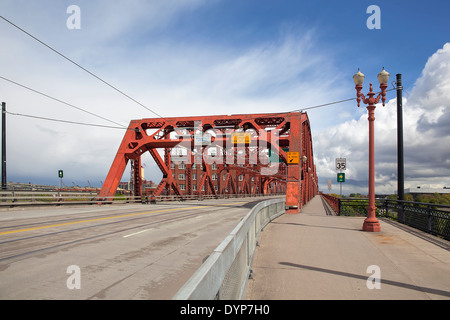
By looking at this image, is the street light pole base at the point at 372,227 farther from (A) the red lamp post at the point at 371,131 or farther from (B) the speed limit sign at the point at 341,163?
(B) the speed limit sign at the point at 341,163

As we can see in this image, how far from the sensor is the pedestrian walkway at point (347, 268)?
559 centimetres

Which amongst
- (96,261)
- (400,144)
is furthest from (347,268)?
(400,144)

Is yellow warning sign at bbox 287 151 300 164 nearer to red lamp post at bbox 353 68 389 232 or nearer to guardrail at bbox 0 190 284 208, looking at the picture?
red lamp post at bbox 353 68 389 232

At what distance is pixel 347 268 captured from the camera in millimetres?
7133

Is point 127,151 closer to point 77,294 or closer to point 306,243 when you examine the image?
point 306,243

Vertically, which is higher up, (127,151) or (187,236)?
(127,151)

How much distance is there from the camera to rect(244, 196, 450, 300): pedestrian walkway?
5.59 m

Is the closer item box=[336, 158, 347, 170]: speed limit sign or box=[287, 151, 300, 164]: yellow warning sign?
box=[336, 158, 347, 170]: speed limit sign

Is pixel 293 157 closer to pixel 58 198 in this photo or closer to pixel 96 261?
pixel 58 198

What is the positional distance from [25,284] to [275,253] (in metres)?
5.78

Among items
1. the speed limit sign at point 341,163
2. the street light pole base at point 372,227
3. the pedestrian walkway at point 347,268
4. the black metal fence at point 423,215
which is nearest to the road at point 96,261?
the pedestrian walkway at point 347,268

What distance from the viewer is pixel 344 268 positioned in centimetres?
713

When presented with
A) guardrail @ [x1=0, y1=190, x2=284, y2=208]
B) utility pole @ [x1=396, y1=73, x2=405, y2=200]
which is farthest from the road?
utility pole @ [x1=396, y1=73, x2=405, y2=200]
